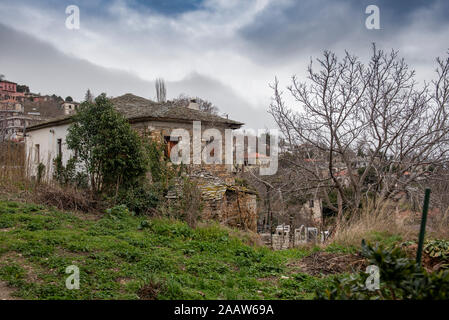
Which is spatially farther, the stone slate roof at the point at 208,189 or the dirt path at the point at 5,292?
the stone slate roof at the point at 208,189

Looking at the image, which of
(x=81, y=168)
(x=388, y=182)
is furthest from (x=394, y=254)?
(x=81, y=168)

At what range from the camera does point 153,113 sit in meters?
12.8

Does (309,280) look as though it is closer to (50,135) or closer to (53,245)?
(53,245)

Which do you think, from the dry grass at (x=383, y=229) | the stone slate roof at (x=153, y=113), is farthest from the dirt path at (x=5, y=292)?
the stone slate roof at (x=153, y=113)

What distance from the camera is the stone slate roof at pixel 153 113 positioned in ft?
42.0

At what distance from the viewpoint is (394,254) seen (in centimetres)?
225

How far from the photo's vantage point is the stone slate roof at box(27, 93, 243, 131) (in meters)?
12.8

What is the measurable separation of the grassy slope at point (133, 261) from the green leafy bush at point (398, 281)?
1701mm

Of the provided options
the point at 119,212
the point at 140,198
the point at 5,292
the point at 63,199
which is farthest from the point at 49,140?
the point at 5,292

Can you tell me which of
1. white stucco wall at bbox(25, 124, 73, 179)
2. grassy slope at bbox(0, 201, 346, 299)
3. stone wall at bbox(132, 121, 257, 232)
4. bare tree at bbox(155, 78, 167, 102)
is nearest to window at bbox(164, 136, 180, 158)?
stone wall at bbox(132, 121, 257, 232)

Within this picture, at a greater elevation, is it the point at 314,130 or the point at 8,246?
the point at 314,130

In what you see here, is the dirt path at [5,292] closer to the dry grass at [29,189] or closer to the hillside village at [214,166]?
the dry grass at [29,189]

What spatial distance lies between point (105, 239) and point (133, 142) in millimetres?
4453

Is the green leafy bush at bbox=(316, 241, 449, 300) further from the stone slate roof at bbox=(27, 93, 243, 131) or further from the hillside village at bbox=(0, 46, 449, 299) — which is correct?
the stone slate roof at bbox=(27, 93, 243, 131)
